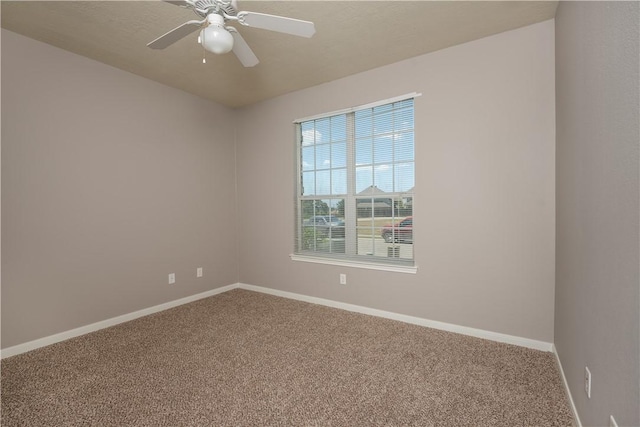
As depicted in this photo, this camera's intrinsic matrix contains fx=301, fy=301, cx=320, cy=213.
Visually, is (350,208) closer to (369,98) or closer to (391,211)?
(391,211)

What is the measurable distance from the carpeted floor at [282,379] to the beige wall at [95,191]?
476mm

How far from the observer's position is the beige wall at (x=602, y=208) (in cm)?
98

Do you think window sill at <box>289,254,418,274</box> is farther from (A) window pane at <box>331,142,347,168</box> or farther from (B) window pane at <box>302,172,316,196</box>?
(A) window pane at <box>331,142,347,168</box>

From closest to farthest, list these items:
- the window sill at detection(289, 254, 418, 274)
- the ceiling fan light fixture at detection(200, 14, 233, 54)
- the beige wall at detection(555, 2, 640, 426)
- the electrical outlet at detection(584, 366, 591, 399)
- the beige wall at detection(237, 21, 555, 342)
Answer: the beige wall at detection(555, 2, 640, 426) → the electrical outlet at detection(584, 366, 591, 399) → the ceiling fan light fixture at detection(200, 14, 233, 54) → the beige wall at detection(237, 21, 555, 342) → the window sill at detection(289, 254, 418, 274)

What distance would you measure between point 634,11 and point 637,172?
52cm

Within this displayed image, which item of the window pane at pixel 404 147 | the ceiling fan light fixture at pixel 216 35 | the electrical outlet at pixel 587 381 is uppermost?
the ceiling fan light fixture at pixel 216 35

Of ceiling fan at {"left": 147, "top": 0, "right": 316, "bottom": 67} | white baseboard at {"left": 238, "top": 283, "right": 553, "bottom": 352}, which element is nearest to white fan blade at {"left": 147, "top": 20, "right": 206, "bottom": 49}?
ceiling fan at {"left": 147, "top": 0, "right": 316, "bottom": 67}

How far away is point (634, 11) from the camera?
38.0 inches

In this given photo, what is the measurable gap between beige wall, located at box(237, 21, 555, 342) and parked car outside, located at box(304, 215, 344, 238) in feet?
1.71

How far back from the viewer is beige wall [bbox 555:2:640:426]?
98cm

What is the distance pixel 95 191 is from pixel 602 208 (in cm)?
385

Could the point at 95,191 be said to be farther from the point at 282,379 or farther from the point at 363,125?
the point at 363,125

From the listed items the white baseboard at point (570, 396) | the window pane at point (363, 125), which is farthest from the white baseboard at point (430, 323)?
the window pane at point (363, 125)

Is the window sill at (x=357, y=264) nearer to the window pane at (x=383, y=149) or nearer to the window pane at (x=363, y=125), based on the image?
the window pane at (x=383, y=149)
